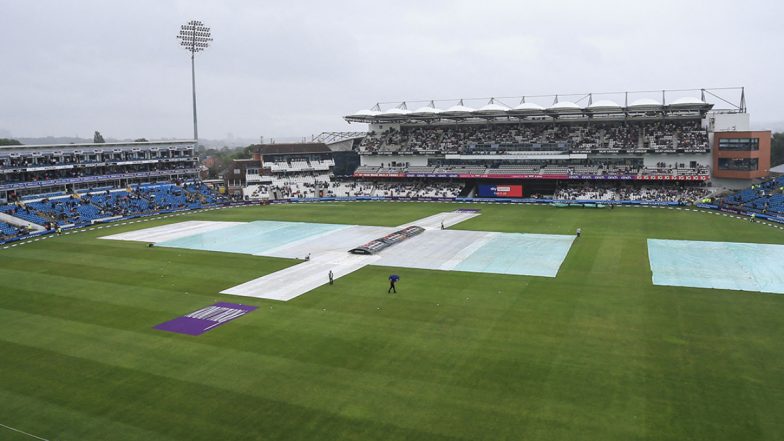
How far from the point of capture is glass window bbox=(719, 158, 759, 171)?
66.5m

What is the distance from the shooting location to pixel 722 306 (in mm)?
26375

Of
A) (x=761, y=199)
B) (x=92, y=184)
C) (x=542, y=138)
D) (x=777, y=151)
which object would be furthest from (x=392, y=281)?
(x=777, y=151)

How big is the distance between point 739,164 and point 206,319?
68.0m

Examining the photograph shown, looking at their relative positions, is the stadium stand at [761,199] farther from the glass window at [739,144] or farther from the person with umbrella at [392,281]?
the person with umbrella at [392,281]

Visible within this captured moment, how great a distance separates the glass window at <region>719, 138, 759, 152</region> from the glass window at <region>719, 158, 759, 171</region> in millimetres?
1334

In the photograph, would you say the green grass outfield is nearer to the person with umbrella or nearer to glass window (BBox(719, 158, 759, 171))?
the person with umbrella

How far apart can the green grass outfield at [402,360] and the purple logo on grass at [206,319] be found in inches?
28.2

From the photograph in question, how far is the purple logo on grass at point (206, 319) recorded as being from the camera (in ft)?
81.5

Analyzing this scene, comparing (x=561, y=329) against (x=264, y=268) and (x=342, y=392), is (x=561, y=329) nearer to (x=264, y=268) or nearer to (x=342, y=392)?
(x=342, y=392)

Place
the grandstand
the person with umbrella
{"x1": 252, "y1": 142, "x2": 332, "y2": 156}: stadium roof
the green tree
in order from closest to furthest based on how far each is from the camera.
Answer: the person with umbrella, the grandstand, {"x1": 252, "y1": 142, "x2": 332, "y2": 156}: stadium roof, the green tree

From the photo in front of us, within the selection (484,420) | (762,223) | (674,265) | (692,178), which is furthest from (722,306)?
(692,178)

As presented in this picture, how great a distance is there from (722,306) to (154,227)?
51.9 m

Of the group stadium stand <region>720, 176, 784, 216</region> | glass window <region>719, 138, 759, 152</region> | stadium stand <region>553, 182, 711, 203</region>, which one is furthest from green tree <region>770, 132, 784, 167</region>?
stadium stand <region>720, 176, 784, 216</region>

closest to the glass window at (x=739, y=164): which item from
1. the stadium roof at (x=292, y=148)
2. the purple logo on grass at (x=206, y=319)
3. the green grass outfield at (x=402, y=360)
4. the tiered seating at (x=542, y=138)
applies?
the tiered seating at (x=542, y=138)
